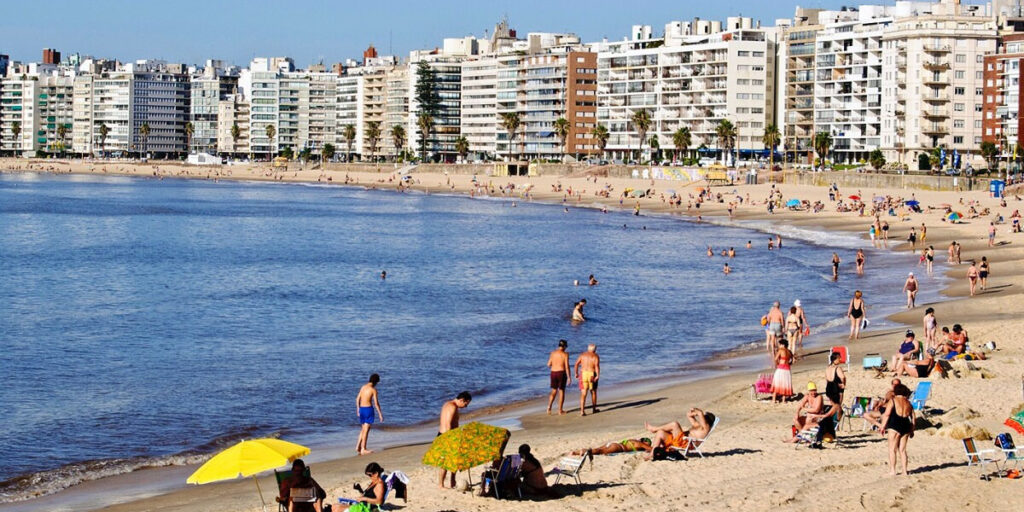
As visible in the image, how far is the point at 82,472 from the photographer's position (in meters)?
18.2

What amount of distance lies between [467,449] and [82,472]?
669 cm

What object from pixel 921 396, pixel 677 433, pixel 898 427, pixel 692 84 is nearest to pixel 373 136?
pixel 692 84

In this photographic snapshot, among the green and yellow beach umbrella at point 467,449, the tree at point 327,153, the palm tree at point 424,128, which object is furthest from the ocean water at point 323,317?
the tree at point 327,153

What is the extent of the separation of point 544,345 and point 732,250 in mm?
24923

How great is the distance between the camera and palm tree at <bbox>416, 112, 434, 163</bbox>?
6806 inches

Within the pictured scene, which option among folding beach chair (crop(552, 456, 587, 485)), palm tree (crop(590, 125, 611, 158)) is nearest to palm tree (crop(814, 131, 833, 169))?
palm tree (crop(590, 125, 611, 158))

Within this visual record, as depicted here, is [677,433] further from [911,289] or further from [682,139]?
[682,139]

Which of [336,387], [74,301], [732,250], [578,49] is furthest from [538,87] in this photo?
[336,387]

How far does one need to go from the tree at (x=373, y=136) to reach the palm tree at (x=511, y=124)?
3171cm

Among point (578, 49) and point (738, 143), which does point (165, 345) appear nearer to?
point (738, 143)

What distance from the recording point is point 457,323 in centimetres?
3481

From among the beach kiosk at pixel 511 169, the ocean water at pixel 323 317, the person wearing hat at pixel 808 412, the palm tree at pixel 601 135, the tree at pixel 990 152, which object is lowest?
the ocean water at pixel 323 317

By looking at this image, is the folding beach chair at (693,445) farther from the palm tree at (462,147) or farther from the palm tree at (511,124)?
the palm tree at (462,147)

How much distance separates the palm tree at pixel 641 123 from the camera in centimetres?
13688
